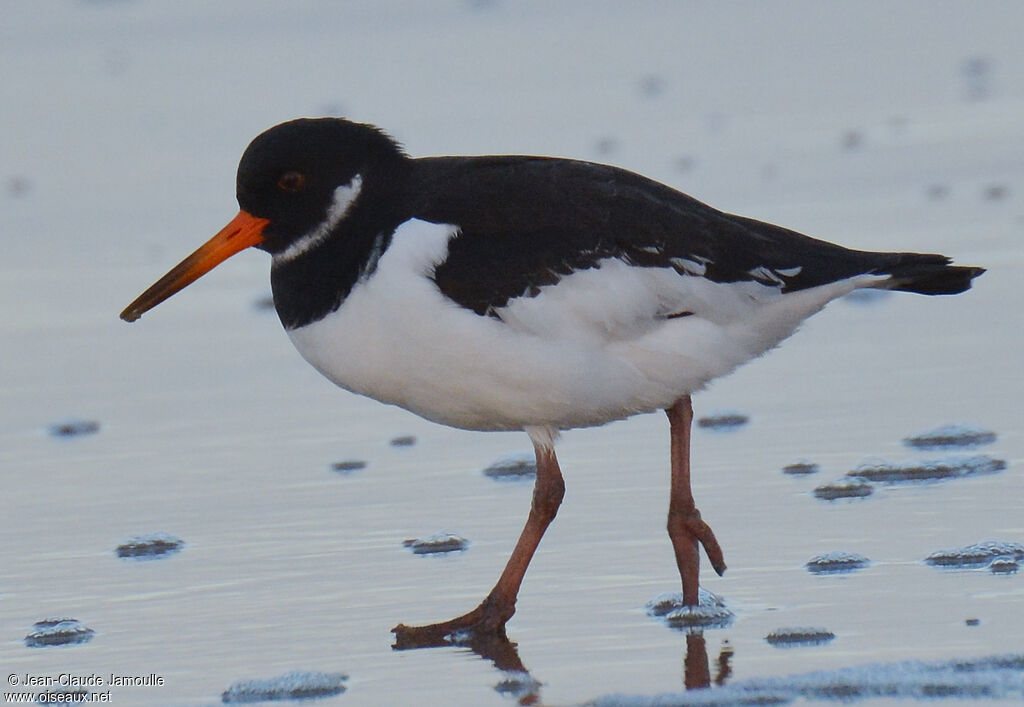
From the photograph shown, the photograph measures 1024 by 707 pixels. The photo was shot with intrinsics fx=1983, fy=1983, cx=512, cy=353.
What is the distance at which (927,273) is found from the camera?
16.7 feet

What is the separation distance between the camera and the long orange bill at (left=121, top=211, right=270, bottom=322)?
5.13 m

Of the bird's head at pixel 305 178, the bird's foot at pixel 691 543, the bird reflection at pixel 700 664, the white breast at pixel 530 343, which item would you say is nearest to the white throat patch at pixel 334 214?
the bird's head at pixel 305 178

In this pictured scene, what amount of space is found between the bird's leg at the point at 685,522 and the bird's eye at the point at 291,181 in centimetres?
111

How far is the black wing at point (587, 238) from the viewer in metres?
4.77

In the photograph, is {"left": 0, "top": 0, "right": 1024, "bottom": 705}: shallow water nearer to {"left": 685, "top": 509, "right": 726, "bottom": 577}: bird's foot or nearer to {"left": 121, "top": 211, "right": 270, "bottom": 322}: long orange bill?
{"left": 685, "top": 509, "right": 726, "bottom": 577}: bird's foot

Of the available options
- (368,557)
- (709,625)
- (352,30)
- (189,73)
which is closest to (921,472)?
(709,625)

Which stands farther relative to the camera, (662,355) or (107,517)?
(107,517)

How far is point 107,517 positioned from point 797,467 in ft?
6.39

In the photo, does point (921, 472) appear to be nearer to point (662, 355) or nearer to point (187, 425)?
point (662, 355)

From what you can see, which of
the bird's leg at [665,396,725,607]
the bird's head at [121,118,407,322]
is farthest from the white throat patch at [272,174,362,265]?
the bird's leg at [665,396,725,607]

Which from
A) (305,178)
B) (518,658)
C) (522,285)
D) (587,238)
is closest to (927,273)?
(587,238)

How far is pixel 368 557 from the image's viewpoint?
5.18 metres

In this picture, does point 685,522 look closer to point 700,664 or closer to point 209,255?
point 700,664

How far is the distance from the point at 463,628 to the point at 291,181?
1238 mm
